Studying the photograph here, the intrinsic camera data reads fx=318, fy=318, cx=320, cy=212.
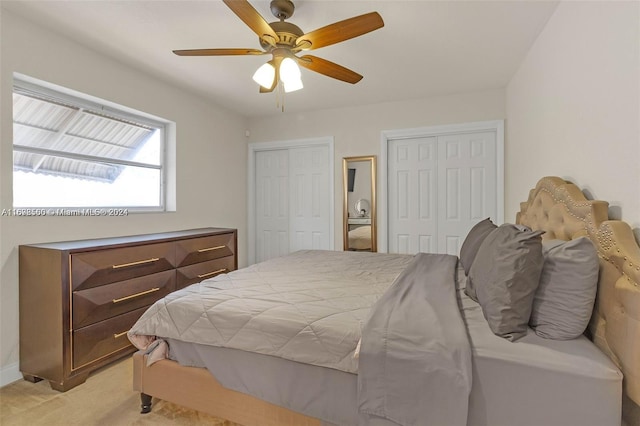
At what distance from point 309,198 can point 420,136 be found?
1.67 m

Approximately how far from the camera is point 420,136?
3.92 metres

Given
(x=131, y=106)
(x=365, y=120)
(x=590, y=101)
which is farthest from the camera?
(x=365, y=120)

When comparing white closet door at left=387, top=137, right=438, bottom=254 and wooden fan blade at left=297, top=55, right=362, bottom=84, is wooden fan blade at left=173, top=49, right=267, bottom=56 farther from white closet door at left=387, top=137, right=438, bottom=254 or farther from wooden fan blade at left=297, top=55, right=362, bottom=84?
white closet door at left=387, top=137, right=438, bottom=254

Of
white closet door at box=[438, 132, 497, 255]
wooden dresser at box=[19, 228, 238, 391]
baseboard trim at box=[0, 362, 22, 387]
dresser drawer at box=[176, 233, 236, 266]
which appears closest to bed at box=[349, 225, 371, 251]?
white closet door at box=[438, 132, 497, 255]

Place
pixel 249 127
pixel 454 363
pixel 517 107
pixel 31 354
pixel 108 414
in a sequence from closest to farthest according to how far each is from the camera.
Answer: pixel 454 363 < pixel 108 414 < pixel 31 354 < pixel 517 107 < pixel 249 127

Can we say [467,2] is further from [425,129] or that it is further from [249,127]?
[249,127]

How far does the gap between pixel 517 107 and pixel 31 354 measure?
4398mm

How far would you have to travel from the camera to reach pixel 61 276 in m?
1.98

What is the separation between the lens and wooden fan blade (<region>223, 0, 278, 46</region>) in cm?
156

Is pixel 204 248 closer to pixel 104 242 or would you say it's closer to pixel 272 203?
pixel 104 242

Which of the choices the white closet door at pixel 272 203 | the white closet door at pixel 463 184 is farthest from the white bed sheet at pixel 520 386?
the white closet door at pixel 272 203

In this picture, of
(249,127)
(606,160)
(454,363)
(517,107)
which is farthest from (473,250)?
(249,127)

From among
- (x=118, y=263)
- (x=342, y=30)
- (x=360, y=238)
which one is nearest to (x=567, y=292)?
(x=342, y=30)

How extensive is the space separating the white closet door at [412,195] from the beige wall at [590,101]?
1.28 m
